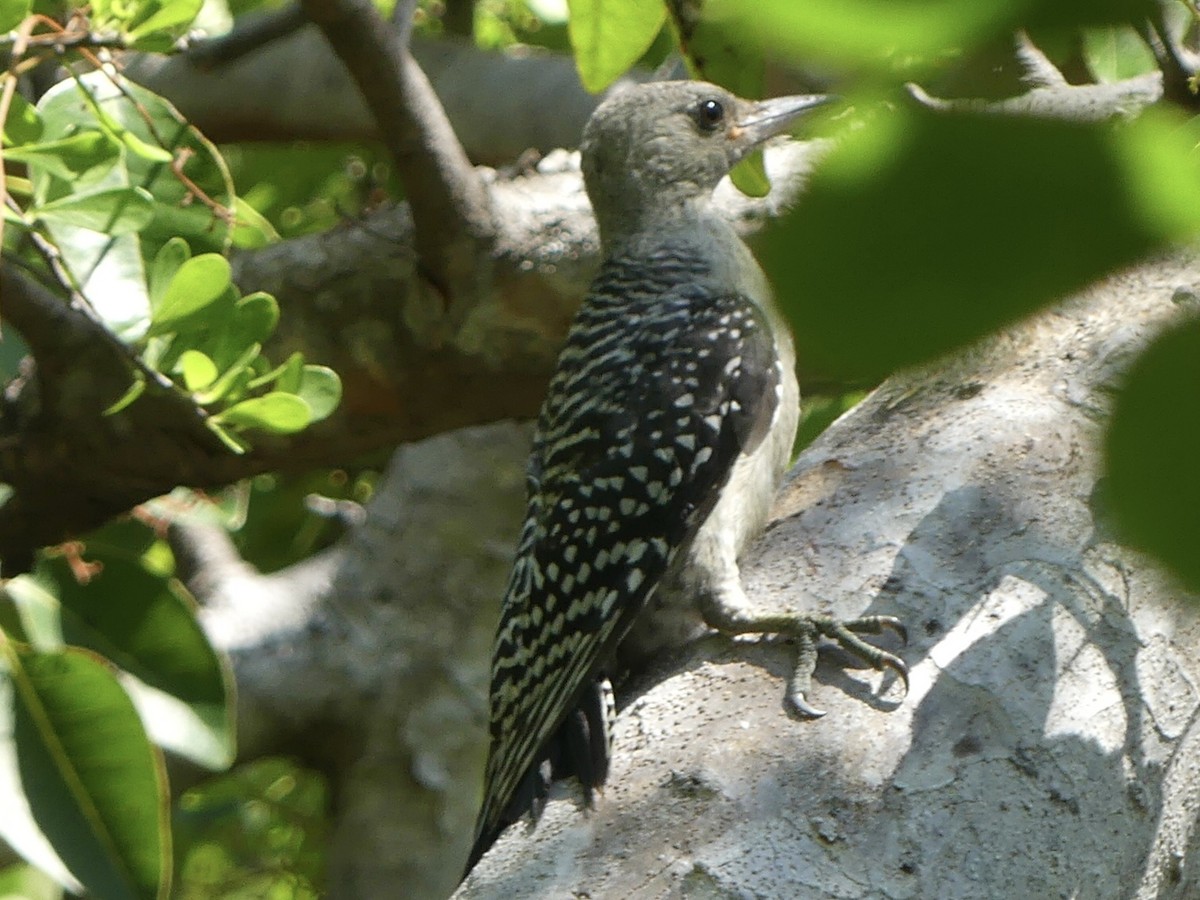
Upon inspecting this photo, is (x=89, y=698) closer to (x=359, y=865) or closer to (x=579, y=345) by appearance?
(x=579, y=345)

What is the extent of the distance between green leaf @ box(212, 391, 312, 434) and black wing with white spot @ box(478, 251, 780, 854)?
1.86ft

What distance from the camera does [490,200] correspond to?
10.6 ft

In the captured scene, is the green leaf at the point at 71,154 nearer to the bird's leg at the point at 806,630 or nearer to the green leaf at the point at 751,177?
the green leaf at the point at 751,177

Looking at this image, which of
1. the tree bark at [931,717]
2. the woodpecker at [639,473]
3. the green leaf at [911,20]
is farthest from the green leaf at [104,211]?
the green leaf at [911,20]

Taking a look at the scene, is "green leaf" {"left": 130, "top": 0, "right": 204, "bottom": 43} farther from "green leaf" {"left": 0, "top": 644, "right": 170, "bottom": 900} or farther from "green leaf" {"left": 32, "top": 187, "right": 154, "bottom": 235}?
"green leaf" {"left": 0, "top": 644, "right": 170, "bottom": 900}

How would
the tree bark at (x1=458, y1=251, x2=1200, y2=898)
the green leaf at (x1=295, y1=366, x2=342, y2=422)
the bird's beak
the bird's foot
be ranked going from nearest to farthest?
the tree bark at (x1=458, y1=251, x2=1200, y2=898) < the bird's foot < the green leaf at (x1=295, y1=366, x2=342, y2=422) < the bird's beak

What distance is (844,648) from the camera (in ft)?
6.02

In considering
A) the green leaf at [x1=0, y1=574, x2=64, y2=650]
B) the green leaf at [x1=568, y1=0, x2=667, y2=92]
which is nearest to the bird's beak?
the green leaf at [x1=568, y1=0, x2=667, y2=92]

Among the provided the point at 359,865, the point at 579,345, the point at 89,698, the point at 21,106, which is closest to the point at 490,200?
the point at 579,345

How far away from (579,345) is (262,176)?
2.01 m

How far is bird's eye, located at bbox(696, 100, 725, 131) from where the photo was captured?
3.38 metres

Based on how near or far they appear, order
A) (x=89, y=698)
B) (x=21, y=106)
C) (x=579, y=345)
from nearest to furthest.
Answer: (x=89, y=698) < (x=21, y=106) < (x=579, y=345)

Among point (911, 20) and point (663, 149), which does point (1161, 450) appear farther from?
point (663, 149)

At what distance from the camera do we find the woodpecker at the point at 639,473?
2297mm
